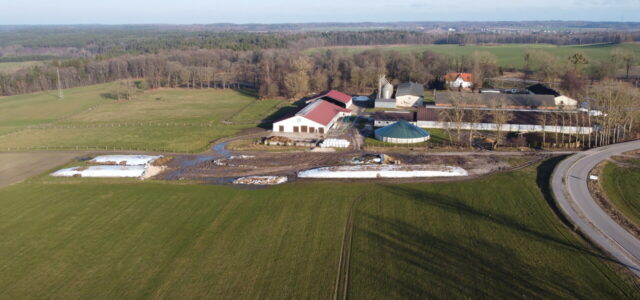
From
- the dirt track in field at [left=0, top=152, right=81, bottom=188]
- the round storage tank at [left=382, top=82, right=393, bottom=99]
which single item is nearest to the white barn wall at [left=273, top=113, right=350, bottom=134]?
the dirt track in field at [left=0, top=152, right=81, bottom=188]

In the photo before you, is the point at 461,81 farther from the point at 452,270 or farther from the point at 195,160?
the point at 452,270

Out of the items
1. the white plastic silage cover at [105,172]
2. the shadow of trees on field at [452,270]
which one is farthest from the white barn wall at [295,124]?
the shadow of trees on field at [452,270]

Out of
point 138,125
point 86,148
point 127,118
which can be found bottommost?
point 86,148

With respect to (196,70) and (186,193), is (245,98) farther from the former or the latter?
(186,193)

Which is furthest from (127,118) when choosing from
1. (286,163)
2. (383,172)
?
(383,172)

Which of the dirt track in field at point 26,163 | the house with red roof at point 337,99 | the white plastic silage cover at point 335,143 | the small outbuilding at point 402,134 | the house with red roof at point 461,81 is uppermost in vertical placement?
the house with red roof at point 461,81

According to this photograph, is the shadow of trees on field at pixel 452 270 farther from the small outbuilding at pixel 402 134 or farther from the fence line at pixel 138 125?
the fence line at pixel 138 125
